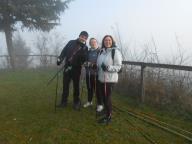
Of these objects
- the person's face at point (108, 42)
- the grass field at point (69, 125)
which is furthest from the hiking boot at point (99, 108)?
the person's face at point (108, 42)

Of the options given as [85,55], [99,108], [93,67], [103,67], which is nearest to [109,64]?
[103,67]

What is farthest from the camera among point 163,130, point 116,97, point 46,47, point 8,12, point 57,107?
point 46,47

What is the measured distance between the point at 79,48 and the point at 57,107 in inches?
67.9

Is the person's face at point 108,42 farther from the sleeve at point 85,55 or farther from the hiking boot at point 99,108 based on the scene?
the hiking boot at point 99,108

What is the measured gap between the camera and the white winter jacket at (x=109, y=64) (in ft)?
20.9

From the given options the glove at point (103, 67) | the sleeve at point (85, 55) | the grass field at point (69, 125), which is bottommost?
the grass field at point (69, 125)

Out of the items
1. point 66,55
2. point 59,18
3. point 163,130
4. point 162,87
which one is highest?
point 59,18

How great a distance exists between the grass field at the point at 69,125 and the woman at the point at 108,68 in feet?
1.68

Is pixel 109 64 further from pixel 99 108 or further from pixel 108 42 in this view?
pixel 99 108

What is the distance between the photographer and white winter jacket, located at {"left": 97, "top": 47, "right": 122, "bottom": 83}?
636 centimetres

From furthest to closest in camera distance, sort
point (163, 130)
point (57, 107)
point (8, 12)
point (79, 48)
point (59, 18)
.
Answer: point (59, 18)
point (8, 12)
point (57, 107)
point (79, 48)
point (163, 130)

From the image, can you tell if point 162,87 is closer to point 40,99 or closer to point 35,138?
point 40,99

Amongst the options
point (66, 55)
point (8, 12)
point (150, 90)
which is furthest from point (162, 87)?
point (8, 12)

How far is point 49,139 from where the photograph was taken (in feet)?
18.4
